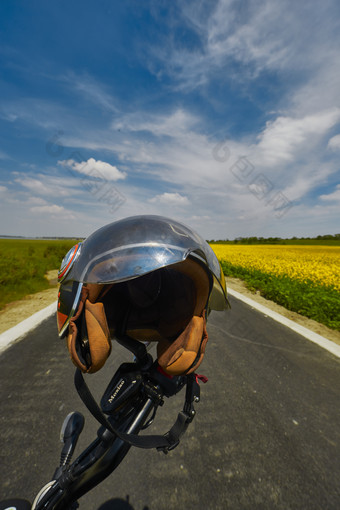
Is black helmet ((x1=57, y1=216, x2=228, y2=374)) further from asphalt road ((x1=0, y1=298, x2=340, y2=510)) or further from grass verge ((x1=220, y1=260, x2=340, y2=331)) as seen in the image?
grass verge ((x1=220, y1=260, x2=340, y2=331))

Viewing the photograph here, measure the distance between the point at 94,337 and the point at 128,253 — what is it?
36cm

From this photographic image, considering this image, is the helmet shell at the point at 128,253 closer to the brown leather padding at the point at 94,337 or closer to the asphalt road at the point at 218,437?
the brown leather padding at the point at 94,337

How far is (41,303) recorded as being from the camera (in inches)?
226

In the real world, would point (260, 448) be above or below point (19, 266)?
below

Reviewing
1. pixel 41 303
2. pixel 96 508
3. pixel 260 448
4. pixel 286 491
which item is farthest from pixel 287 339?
pixel 41 303

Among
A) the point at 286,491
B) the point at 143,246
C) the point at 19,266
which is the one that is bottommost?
the point at 286,491

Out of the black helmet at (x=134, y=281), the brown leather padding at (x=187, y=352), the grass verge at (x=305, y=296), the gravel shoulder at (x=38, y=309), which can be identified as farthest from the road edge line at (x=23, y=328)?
the grass verge at (x=305, y=296)

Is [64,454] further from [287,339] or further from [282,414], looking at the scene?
[287,339]

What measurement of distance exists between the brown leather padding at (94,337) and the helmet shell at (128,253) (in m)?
0.07

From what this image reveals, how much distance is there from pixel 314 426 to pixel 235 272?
9.30m

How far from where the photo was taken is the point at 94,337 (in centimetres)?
92

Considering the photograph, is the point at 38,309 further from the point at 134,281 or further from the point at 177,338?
the point at 177,338

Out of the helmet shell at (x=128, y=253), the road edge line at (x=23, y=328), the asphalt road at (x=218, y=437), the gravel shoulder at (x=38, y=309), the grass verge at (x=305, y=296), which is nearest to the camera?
the helmet shell at (x=128, y=253)

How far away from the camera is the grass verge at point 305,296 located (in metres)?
4.86
